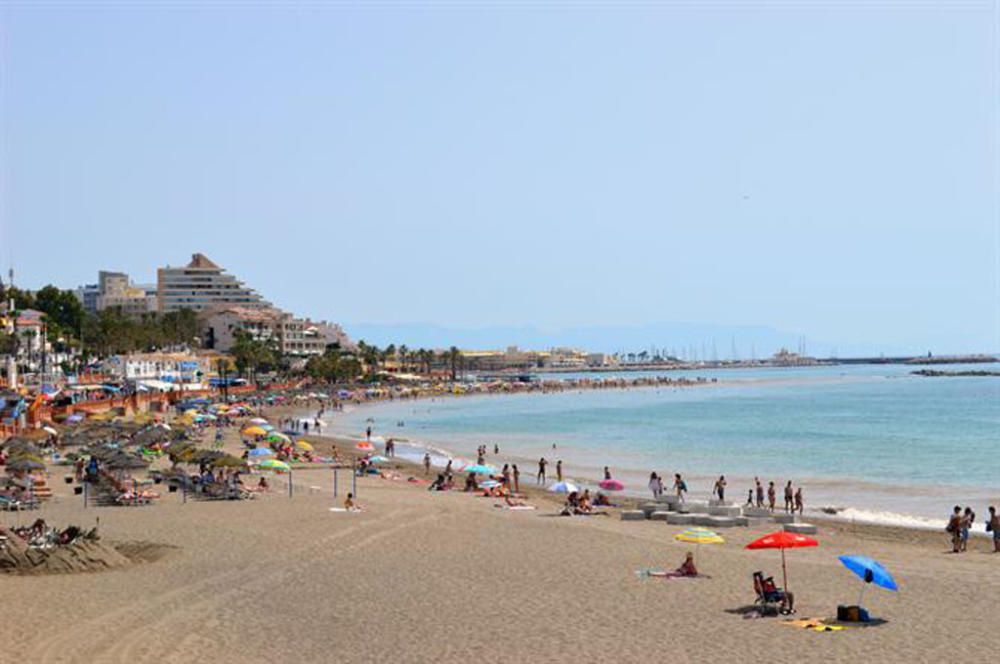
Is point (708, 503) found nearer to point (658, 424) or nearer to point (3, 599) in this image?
point (3, 599)

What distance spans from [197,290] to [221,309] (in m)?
16.7

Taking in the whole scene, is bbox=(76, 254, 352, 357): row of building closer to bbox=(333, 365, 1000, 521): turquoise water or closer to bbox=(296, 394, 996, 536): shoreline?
bbox=(333, 365, 1000, 521): turquoise water

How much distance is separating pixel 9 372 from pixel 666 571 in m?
51.0

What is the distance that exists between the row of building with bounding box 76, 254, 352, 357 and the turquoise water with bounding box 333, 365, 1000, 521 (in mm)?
35674

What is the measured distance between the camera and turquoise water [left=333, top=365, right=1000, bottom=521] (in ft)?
119

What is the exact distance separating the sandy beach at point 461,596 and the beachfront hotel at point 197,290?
13536 cm

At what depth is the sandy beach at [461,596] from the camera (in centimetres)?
1310

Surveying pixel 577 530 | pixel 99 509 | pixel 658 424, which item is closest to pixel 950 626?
pixel 577 530

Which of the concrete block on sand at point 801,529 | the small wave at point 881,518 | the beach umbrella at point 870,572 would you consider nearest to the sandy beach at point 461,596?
the concrete block on sand at point 801,529

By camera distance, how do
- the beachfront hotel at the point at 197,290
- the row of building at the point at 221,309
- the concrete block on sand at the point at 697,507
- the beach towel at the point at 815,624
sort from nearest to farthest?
the beach towel at the point at 815,624
the concrete block on sand at the point at 697,507
the row of building at the point at 221,309
the beachfront hotel at the point at 197,290

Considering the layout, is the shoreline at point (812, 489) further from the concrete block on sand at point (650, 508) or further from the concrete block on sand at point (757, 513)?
the concrete block on sand at point (650, 508)

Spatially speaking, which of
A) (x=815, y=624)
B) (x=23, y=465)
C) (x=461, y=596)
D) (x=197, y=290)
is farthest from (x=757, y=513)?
(x=197, y=290)

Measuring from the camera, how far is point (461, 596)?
16.0m

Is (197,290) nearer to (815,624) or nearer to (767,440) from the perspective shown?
(767,440)
